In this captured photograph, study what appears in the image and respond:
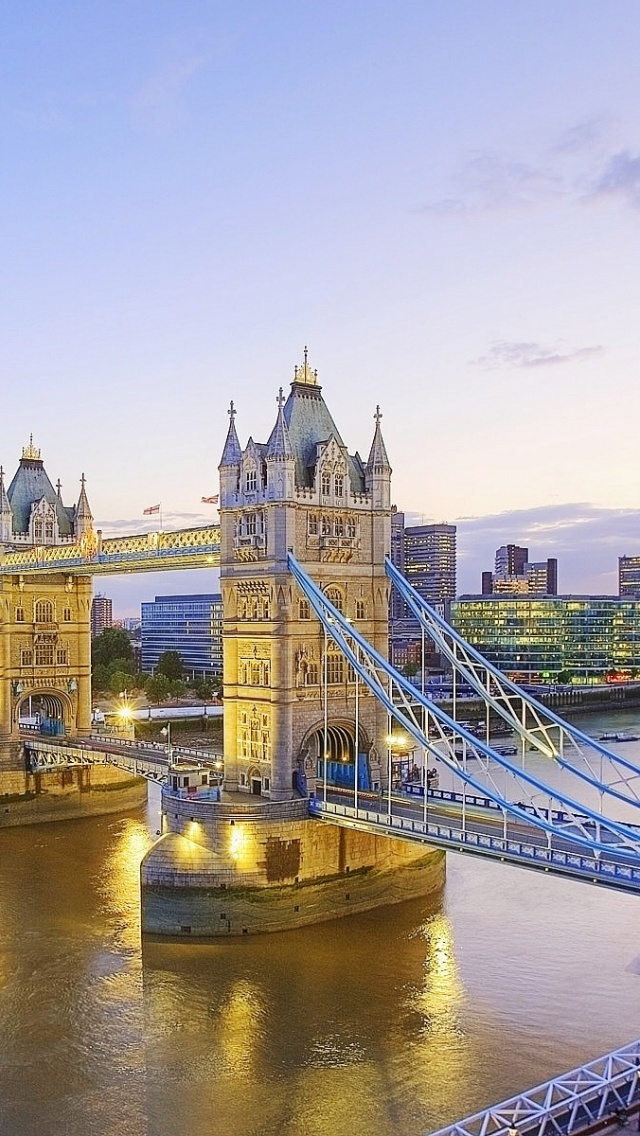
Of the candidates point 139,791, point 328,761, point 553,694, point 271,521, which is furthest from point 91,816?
point 553,694

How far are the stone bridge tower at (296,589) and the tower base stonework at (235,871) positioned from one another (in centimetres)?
214

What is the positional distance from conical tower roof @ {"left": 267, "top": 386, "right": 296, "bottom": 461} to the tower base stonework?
13481 mm

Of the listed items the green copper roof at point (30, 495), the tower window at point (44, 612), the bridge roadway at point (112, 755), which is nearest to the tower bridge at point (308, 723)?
the bridge roadway at point (112, 755)

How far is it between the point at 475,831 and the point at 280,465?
16.1 m

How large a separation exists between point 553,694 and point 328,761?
10563 centimetres

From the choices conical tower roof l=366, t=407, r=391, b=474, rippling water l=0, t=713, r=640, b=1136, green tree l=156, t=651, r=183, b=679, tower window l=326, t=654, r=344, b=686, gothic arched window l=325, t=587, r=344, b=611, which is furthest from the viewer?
green tree l=156, t=651, r=183, b=679

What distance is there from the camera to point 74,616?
66375 millimetres

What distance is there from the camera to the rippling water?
28.1 metres

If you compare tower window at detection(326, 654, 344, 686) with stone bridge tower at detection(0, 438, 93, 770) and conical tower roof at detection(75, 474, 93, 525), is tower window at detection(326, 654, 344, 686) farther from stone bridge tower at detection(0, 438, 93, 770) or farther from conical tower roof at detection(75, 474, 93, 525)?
conical tower roof at detection(75, 474, 93, 525)

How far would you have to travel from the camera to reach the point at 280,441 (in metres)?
43.2

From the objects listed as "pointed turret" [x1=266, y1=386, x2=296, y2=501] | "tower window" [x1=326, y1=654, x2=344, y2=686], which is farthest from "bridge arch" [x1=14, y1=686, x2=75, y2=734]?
"pointed turret" [x1=266, y1=386, x2=296, y2=501]

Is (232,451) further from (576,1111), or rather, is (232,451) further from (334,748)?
(576,1111)

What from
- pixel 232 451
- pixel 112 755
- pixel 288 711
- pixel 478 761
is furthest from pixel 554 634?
pixel 288 711

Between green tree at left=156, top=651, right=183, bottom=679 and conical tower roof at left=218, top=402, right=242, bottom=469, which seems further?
green tree at left=156, top=651, right=183, bottom=679
